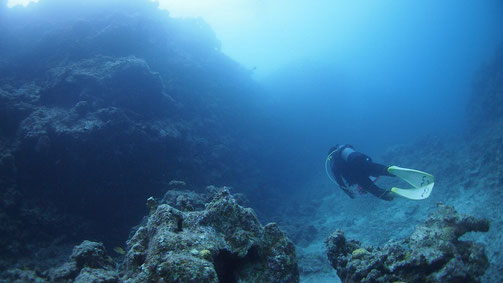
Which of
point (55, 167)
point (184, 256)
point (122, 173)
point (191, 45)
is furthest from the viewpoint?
point (191, 45)

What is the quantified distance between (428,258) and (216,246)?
9.22 feet

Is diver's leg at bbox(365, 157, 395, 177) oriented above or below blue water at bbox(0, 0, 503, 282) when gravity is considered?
below

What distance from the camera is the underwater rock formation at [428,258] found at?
333cm

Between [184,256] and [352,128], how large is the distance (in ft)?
132

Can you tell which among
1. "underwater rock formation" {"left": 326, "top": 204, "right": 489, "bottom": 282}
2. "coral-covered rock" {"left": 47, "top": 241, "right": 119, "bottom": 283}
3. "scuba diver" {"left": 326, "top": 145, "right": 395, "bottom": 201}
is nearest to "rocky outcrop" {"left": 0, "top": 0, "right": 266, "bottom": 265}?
"coral-covered rock" {"left": 47, "top": 241, "right": 119, "bottom": 283}

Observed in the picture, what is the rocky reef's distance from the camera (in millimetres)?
2518

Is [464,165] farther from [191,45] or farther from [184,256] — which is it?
[191,45]

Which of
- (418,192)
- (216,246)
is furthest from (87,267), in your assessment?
(418,192)

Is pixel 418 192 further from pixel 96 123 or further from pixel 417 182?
pixel 96 123

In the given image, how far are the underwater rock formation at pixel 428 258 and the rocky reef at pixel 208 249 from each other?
4.05 ft

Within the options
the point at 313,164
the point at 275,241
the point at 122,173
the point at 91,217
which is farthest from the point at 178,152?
the point at 313,164

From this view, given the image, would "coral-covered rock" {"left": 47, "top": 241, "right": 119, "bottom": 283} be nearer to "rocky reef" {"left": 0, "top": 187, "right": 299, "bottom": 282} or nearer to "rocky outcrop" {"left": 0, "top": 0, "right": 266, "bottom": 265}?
"rocky reef" {"left": 0, "top": 187, "right": 299, "bottom": 282}

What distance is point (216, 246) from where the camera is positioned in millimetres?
2977

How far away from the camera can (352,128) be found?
39312 millimetres
